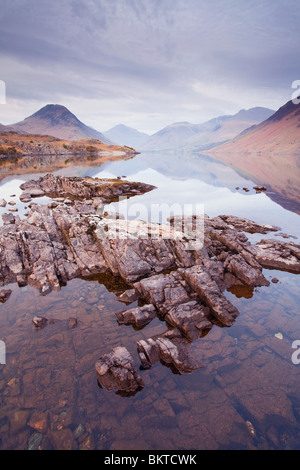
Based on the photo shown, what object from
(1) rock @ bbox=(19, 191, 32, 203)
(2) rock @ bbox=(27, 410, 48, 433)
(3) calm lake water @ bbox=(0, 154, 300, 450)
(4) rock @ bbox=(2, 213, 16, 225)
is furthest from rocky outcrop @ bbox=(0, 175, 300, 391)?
(1) rock @ bbox=(19, 191, 32, 203)

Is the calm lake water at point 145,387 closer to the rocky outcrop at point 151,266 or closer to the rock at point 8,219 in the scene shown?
the rocky outcrop at point 151,266

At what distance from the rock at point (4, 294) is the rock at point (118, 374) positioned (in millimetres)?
10124

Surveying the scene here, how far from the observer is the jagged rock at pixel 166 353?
39.9 feet

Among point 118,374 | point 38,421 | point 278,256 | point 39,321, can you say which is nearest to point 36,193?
point 39,321

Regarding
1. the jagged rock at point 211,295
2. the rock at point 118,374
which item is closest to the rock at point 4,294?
the rock at point 118,374

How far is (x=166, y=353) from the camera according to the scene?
12609 mm

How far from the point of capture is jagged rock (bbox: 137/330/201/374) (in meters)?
12.2

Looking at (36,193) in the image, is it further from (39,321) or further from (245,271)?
(245,271)

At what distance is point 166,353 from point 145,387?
79.2 inches

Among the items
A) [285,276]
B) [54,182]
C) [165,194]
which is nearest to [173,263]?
[285,276]

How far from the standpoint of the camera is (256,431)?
966 cm

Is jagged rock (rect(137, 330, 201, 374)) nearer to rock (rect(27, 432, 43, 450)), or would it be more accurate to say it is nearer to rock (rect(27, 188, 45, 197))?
rock (rect(27, 432, 43, 450))

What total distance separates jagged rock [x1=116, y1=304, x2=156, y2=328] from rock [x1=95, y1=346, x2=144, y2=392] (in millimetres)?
3363
